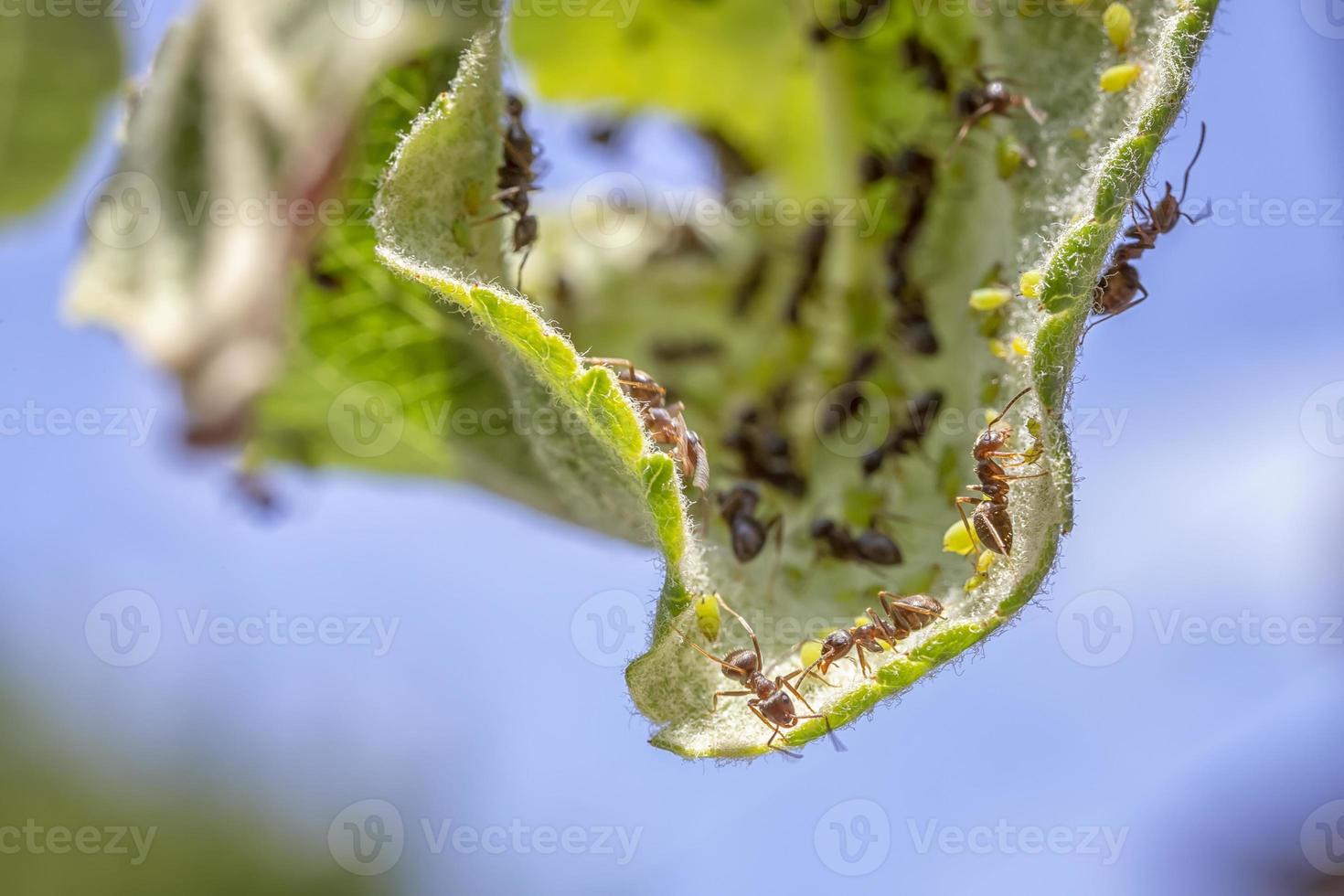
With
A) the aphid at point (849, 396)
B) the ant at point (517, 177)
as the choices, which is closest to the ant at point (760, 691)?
the ant at point (517, 177)

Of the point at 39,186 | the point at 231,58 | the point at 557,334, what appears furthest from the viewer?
the point at 39,186

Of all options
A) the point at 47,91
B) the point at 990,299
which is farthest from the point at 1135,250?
the point at 47,91

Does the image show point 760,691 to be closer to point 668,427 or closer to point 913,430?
point 668,427

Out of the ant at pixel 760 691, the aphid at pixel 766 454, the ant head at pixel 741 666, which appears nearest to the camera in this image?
the ant at pixel 760 691

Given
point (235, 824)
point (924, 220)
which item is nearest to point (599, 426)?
point (924, 220)

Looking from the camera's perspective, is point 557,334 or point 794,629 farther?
point 794,629

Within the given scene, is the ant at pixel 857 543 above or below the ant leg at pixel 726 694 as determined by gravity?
above

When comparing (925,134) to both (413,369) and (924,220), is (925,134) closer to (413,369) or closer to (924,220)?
(924,220)

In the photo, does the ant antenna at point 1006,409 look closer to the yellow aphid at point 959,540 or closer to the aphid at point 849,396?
the yellow aphid at point 959,540
